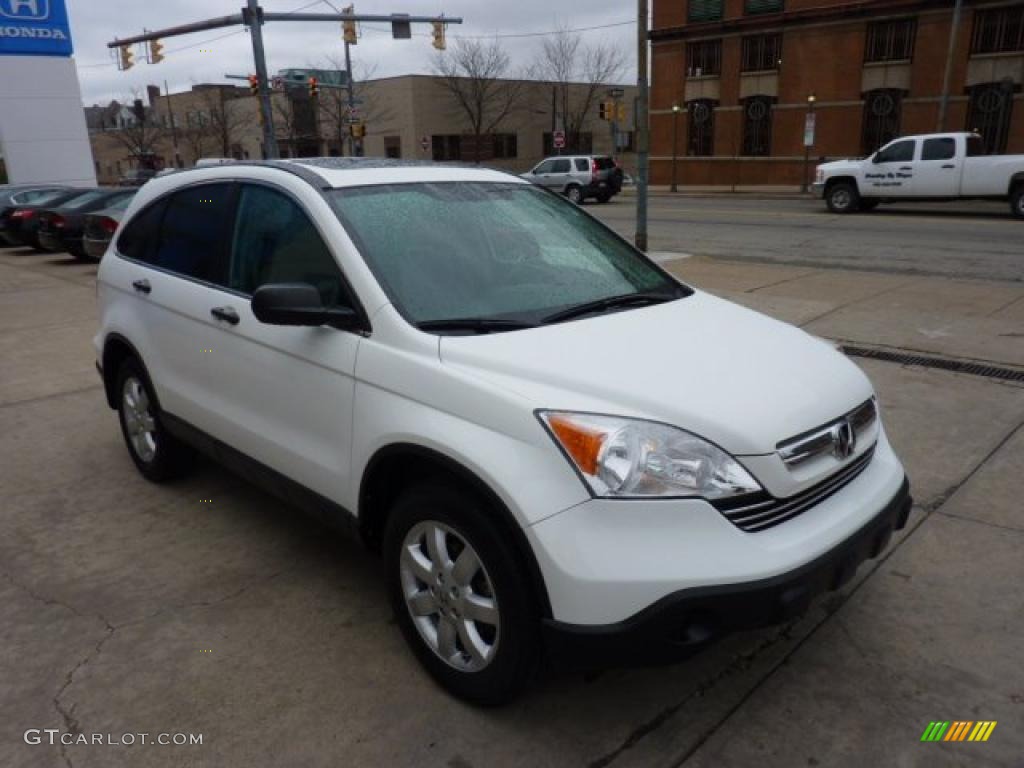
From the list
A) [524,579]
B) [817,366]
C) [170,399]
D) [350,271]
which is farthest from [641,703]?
[170,399]

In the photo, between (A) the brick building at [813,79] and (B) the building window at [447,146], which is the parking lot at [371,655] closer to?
(A) the brick building at [813,79]

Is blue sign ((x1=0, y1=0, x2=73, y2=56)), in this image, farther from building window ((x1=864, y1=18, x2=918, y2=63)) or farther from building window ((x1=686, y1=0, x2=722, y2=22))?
building window ((x1=864, y1=18, x2=918, y2=63))

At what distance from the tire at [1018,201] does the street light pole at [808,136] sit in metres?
12.6

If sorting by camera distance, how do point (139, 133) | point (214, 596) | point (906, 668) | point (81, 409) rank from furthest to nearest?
point (139, 133) → point (81, 409) → point (214, 596) → point (906, 668)

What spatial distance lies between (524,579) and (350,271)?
4.21 ft

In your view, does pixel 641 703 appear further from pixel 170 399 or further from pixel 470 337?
pixel 170 399

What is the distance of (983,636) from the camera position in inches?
118

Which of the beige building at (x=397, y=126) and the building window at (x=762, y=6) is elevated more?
the building window at (x=762, y=6)

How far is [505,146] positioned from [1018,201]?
4532 cm

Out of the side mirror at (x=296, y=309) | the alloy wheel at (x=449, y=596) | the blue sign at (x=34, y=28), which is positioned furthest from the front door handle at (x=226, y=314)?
the blue sign at (x=34, y=28)

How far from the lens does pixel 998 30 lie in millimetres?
30188

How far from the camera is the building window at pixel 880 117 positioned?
1292 inches

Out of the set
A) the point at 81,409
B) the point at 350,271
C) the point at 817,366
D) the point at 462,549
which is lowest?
the point at 81,409

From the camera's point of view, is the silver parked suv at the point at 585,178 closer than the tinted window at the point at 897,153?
No
